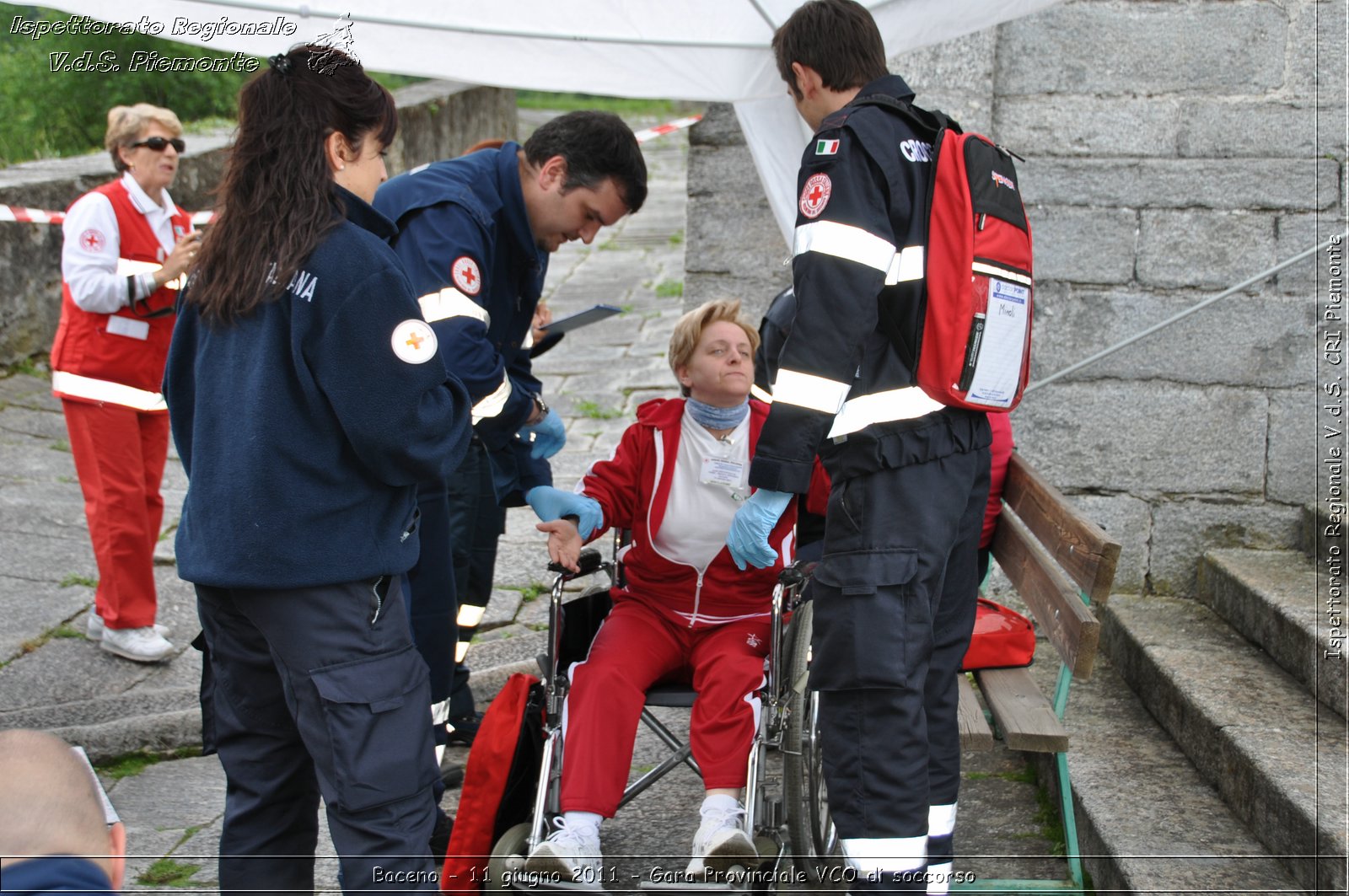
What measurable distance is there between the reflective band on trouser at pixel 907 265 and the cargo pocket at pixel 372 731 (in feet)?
4.14

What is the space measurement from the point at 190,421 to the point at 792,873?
193 centimetres

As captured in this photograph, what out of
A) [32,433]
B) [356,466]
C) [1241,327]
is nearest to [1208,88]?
[1241,327]

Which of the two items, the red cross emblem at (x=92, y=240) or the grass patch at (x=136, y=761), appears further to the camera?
the red cross emblem at (x=92, y=240)

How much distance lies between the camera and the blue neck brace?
359 cm

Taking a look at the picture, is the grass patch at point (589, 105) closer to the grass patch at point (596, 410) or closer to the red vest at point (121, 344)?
the grass patch at point (596, 410)

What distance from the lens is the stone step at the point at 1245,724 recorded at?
2.96 metres

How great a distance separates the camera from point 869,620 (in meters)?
2.63

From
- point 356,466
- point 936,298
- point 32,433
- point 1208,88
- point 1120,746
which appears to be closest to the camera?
point 356,466

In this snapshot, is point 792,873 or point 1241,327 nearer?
point 792,873

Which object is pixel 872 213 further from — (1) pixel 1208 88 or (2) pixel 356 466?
(1) pixel 1208 88

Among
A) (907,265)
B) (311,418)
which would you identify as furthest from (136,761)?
(907,265)

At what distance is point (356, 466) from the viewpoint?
2.49 meters

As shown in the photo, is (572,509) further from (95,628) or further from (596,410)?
(596,410)

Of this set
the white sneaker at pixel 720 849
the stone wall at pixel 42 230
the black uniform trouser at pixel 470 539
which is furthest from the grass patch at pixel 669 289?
the white sneaker at pixel 720 849
